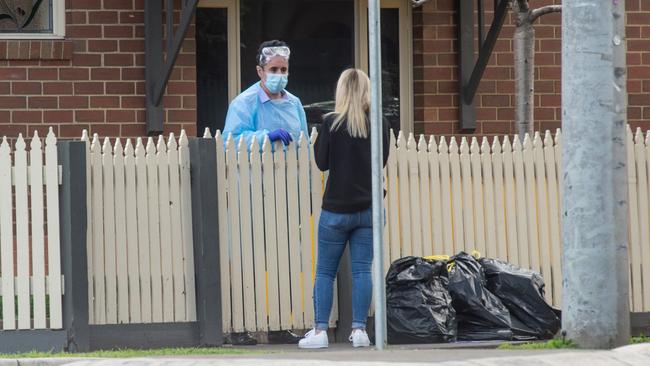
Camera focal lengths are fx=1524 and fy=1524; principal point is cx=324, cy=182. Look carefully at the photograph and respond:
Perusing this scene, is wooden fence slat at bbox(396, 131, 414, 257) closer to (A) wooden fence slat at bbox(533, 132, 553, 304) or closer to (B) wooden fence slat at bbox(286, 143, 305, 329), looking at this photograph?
(B) wooden fence slat at bbox(286, 143, 305, 329)

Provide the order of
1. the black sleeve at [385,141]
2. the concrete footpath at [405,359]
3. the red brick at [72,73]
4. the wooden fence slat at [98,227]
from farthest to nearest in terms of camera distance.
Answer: the red brick at [72,73] → the wooden fence slat at [98,227] → the black sleeve at [385,141] → the concrete footpath at [405,359]

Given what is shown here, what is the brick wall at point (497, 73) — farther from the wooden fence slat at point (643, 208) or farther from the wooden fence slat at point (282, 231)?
the wooden fence slat at point (282, 231)

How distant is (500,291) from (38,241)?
298 centimetres

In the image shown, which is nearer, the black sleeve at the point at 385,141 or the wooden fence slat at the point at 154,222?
the black sleeve at the point at 385,141

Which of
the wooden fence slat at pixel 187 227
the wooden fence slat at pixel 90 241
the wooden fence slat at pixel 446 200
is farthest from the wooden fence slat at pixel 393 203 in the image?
the wooden fence slat at pixel 90 241

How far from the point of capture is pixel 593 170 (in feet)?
29.0

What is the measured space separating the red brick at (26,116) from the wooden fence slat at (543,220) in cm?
461

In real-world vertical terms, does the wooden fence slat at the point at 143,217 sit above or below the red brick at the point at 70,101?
below

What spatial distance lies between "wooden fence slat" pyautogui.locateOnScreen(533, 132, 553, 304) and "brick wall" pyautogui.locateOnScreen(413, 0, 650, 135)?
3.17 metres

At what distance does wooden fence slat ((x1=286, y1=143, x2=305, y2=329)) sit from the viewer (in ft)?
32.4

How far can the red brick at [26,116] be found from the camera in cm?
1284

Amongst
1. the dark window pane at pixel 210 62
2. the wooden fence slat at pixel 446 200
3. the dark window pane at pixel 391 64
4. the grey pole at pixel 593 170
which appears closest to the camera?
the grey pole at pixel 593 170

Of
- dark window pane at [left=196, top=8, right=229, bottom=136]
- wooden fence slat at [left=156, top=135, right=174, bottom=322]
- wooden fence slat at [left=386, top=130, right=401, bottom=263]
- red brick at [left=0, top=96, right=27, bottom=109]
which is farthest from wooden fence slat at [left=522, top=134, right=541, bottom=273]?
red brick at [left=0, top=96, right=27, bottom=109]

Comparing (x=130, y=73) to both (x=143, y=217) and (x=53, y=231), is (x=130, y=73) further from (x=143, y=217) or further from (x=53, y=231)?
(x=53, y=231)
